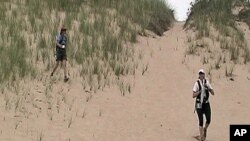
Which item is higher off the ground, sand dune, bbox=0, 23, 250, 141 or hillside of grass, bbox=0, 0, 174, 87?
hillside of grass, bbox=0, 0, 174, 87

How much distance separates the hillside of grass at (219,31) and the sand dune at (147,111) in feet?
2.76

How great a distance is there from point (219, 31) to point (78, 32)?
689 centimetres

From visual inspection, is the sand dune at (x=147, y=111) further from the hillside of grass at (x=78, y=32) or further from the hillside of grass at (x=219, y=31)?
the hillside of grass at (x=78, y=32)

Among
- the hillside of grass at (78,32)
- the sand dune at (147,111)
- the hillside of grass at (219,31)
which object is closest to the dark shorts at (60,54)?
the sand dune at (147,111)

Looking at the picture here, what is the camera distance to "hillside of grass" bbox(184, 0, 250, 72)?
22734 millimetres

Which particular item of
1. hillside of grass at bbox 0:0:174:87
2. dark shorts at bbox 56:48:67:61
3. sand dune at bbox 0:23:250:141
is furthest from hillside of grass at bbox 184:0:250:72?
dark shorts at bbox 56:48:67:61

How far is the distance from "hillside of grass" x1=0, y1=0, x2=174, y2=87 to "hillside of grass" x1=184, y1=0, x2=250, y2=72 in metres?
2.00

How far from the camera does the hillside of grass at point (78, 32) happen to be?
61.9ft

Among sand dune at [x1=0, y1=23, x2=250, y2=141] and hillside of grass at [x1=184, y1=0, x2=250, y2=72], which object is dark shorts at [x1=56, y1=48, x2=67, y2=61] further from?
hillside of grass at [x1=184, y1=0, x2=250, y2=72]

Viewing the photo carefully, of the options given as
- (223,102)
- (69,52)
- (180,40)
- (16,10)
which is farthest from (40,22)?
(223,102)

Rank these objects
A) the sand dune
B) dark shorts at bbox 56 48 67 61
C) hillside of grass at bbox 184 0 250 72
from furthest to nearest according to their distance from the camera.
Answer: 1. hillside of grass at bbox 184 0 250 72
2. dark shorts at bbox 56 48 67 61
3. the sand dune

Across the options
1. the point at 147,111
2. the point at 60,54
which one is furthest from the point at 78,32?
the point at 147,111

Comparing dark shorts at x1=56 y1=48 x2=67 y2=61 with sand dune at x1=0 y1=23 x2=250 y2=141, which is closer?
sand dune at x1=0 y1=23 x2=250 y2=141

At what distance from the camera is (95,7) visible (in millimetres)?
25906
